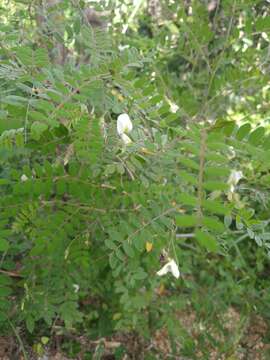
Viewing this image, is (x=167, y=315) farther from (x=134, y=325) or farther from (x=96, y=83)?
(x=96, y=83)

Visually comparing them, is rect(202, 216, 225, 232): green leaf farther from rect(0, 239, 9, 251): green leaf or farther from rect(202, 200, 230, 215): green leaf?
rect(0, 239, 9, 251): green leaf

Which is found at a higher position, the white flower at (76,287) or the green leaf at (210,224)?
the green leaf at (210,224)

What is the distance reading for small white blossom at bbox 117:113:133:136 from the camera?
95cm

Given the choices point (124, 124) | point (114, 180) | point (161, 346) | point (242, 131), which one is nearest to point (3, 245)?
point (114, 180)

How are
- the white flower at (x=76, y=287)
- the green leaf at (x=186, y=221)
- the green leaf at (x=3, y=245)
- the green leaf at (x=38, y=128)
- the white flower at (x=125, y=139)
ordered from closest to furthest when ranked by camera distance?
1. the green leaf at (x=186, y=221)
2. the green leaf at (x=38, y=128)
3. the white flower at (x=125, y=139)
4. the green leaf at (x=3, y=245)
5. the white flower at (x=76, y=287)

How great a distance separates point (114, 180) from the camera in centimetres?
120

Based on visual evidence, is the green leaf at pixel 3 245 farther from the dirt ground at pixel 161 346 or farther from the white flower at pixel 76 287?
the dirt ground at pixel 161 346

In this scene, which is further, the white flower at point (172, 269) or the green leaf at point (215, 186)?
the white flower at point (172, 269)

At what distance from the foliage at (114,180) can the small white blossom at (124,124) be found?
3 cm

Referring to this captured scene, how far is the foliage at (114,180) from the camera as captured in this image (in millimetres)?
897

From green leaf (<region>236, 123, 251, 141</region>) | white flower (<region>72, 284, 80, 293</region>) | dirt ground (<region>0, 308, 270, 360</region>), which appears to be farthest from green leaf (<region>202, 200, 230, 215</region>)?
dirt ground (<region>0, 308, 270, 360</region>)

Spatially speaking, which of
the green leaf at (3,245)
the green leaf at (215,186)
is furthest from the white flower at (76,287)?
the green leaf at (215,186)

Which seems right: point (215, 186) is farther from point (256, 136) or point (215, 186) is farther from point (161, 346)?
point (161, 346)

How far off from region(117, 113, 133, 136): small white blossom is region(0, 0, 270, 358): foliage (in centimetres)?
3
